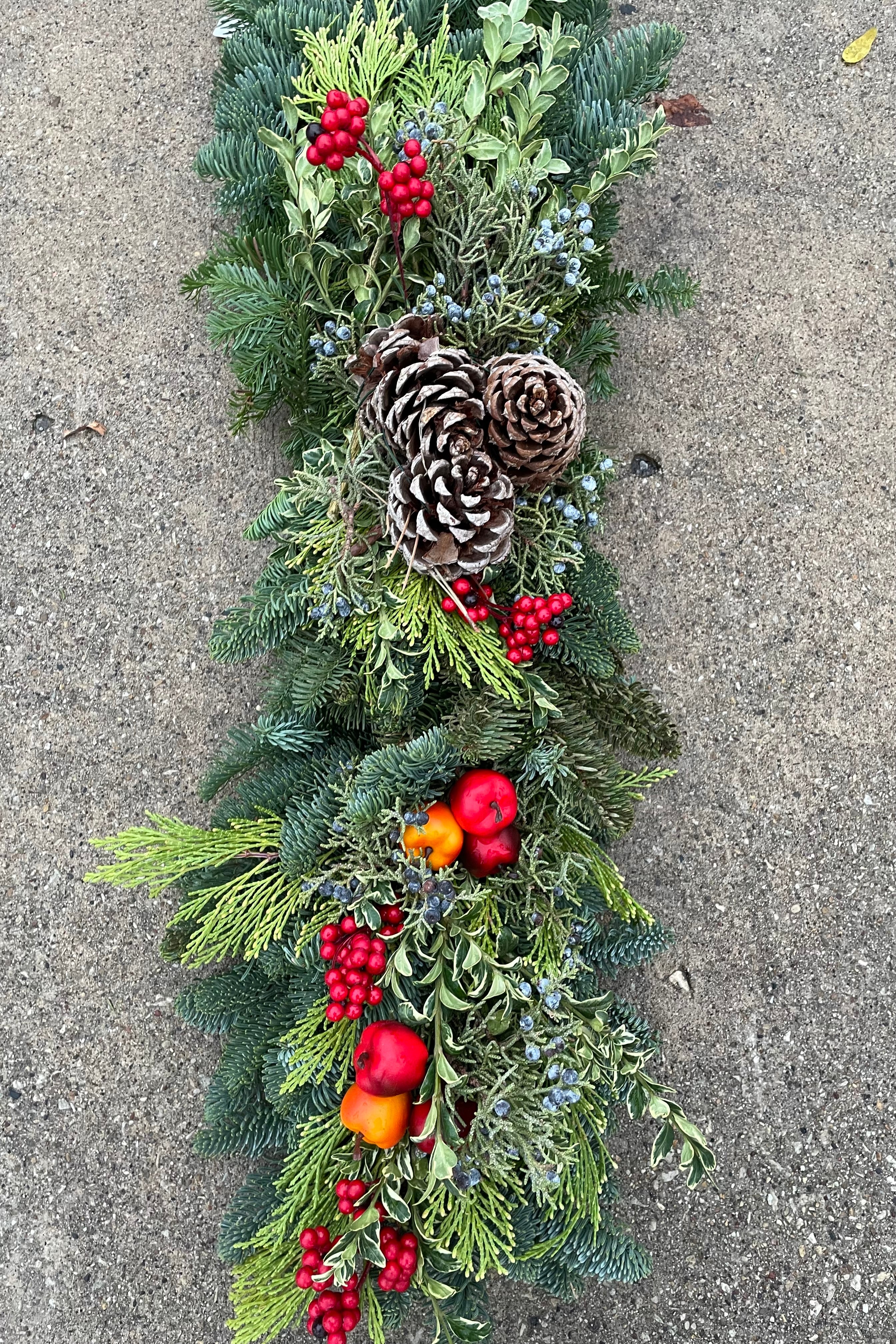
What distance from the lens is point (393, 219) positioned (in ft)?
3.71

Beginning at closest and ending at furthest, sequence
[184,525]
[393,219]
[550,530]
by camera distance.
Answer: [393,219], [550,530], [184,525]

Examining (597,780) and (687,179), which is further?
(687,179)

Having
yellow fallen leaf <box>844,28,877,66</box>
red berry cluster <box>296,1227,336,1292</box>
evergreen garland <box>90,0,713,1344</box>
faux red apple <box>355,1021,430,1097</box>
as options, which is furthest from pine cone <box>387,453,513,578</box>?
yellow fallen leaf <box>844,28,877,66</box>

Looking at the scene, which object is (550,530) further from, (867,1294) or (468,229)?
(867,1294)

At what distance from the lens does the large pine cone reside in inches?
44.1

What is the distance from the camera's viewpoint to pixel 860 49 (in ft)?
5.45

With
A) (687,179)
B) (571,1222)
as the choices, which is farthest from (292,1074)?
(687,179)

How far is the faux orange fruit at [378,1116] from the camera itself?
1149mm

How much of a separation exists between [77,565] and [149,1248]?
1111 millimetres

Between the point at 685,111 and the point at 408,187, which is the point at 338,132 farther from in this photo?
the point at 685,111

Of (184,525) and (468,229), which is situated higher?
(468,229)

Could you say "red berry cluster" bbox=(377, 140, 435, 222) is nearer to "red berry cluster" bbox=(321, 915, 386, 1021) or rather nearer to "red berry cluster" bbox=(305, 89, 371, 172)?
"red berry cluster" bbox=(305, 89, 371, 172)

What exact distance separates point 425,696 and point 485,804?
20 centimetres

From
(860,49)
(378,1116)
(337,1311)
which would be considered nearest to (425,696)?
(378,1116)
